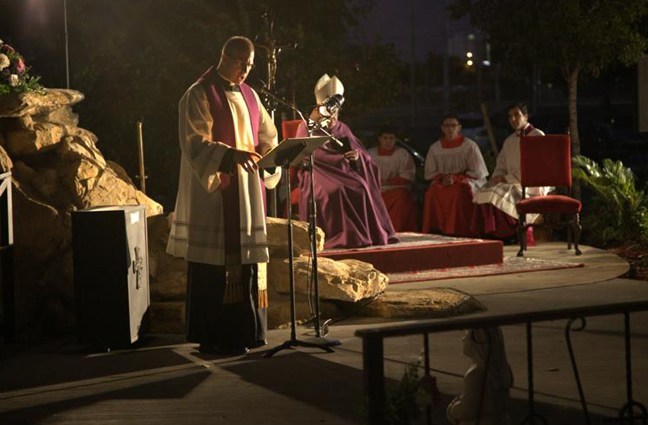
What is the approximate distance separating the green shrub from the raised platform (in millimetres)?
2161

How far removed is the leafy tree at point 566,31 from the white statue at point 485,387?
10.7 m

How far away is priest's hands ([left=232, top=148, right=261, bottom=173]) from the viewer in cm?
779

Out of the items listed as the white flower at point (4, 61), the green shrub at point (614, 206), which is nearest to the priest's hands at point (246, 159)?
the white flower at point (4, 61)

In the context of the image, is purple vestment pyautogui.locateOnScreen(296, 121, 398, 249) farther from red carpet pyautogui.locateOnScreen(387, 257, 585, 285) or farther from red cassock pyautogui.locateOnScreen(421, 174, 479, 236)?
red cassock pyautogui.locateOnScreen(421, 174, 479, 236)

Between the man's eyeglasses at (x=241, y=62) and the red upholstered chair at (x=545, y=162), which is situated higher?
the man's eyeglasses at (x=241, y=62)

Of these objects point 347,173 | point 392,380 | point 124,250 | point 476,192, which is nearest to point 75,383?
point 124,250

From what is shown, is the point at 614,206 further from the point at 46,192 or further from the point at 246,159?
the point at 246,159

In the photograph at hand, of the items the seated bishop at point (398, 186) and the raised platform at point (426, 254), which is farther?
the seated bishop at point (398, 186)

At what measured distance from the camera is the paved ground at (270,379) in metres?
6.26

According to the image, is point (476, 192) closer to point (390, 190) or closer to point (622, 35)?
point (390, 190)

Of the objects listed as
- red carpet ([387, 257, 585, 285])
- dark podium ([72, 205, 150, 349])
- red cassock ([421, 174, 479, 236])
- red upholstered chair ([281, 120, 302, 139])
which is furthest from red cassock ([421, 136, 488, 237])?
dark podium ([72, 205, 150, 349])

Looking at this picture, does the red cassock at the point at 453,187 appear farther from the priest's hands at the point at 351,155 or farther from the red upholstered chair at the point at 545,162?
the priest's hands at the point at 351,155

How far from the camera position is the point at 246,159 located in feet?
25.5

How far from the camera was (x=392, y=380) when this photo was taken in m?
6.96
